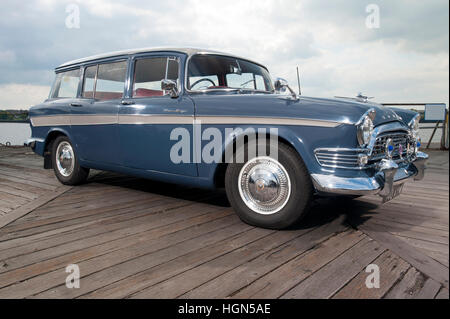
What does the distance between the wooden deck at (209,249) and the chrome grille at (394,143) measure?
631 mm

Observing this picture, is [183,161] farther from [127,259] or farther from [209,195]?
[127,259]

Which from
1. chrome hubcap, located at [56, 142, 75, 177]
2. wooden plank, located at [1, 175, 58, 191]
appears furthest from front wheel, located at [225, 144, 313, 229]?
wooden plank, located at [1, 175, 58, 191]

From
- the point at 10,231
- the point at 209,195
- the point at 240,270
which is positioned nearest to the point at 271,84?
the point at 209,195

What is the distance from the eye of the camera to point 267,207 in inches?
113

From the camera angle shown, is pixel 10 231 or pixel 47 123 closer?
pixel 10 231

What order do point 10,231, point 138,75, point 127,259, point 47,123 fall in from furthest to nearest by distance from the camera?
point 47,123 → point 138,75 → point 10,231 → point 127,259

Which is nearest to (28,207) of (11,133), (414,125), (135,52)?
(135,52)

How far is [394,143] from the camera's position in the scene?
2.82 metres

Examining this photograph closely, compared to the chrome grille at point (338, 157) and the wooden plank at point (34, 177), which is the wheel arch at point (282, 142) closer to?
the chrome grille at point (338, 157)

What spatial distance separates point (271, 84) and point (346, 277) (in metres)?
2.87

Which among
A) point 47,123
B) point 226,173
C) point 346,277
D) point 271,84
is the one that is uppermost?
point 271,84

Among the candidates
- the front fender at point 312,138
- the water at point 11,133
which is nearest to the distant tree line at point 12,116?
the water at point 11,133

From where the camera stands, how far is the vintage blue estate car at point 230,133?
2516mm

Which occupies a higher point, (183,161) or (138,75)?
(138,75)
